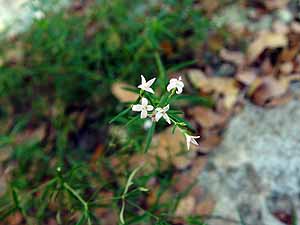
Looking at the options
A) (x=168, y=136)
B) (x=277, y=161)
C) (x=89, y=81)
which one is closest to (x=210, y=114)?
(x=168, y=136)

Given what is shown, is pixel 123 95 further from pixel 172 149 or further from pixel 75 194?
pixel 75 194

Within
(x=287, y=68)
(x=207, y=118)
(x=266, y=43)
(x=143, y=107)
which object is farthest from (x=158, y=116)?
(x=266, y=43)

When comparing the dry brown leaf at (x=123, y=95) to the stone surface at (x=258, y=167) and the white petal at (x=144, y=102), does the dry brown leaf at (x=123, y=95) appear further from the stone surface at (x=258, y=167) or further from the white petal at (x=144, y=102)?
the white petal at (x=144, y=102)

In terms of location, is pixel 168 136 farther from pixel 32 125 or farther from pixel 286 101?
pixel 32 125

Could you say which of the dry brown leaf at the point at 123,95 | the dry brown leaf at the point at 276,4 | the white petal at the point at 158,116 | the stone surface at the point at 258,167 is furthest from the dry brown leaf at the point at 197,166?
the dry brown leaf at the point at 276,4

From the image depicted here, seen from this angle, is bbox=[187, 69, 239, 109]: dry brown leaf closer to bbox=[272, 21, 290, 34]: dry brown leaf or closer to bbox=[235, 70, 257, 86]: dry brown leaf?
bbox=[235, 70, 257, 86]: dry brown leaf

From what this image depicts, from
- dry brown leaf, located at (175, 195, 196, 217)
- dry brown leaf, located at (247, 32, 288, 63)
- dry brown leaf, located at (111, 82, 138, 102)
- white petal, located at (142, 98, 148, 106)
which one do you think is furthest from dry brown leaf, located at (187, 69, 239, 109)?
white petal, located at (142, 98, 148, 106)
